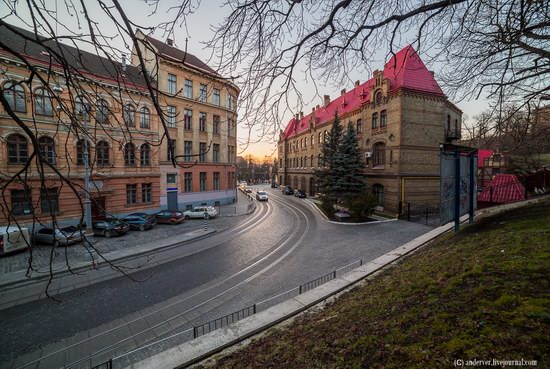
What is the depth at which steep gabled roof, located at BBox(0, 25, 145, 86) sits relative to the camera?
10.2 feet

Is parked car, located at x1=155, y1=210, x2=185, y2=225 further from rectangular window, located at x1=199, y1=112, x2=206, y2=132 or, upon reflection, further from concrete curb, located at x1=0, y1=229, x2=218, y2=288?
rectangular window, located at x1=199, y1=112, x2=206, y2=132

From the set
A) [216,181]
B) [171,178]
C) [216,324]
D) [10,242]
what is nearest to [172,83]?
[171,178]

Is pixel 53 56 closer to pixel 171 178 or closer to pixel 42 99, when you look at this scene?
pixel 42 99

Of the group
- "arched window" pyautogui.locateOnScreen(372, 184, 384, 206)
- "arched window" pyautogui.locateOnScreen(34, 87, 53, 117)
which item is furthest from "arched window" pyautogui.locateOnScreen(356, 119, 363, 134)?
"arched window" pyautogui.locateOnScreen(34, 87, 53, 117)

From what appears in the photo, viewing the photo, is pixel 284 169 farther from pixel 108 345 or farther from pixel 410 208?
pixel 108 345

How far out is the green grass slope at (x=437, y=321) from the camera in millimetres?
3090

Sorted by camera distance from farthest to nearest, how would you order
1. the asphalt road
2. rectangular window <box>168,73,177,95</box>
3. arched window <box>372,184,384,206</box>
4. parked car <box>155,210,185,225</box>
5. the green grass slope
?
arched window <box>372,184,384,206</box>
rectangular window <box>168,73,177,95</box>
parked car <box>155,210,185,225</box>
the asphalt road
the green grass slope

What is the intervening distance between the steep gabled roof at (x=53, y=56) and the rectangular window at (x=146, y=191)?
31.7ft

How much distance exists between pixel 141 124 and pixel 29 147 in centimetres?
786

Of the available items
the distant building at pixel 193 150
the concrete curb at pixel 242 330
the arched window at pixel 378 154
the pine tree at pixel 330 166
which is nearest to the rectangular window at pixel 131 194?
the distant building at pixel 193 150

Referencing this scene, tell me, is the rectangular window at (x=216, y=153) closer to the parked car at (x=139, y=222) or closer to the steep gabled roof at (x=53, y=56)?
the steep gabled roof at (x=53, y=56)

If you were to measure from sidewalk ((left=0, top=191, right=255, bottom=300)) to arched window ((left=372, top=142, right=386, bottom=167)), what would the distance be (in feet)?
54.8

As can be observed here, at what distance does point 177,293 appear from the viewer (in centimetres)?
939

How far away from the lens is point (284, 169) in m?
54.6
